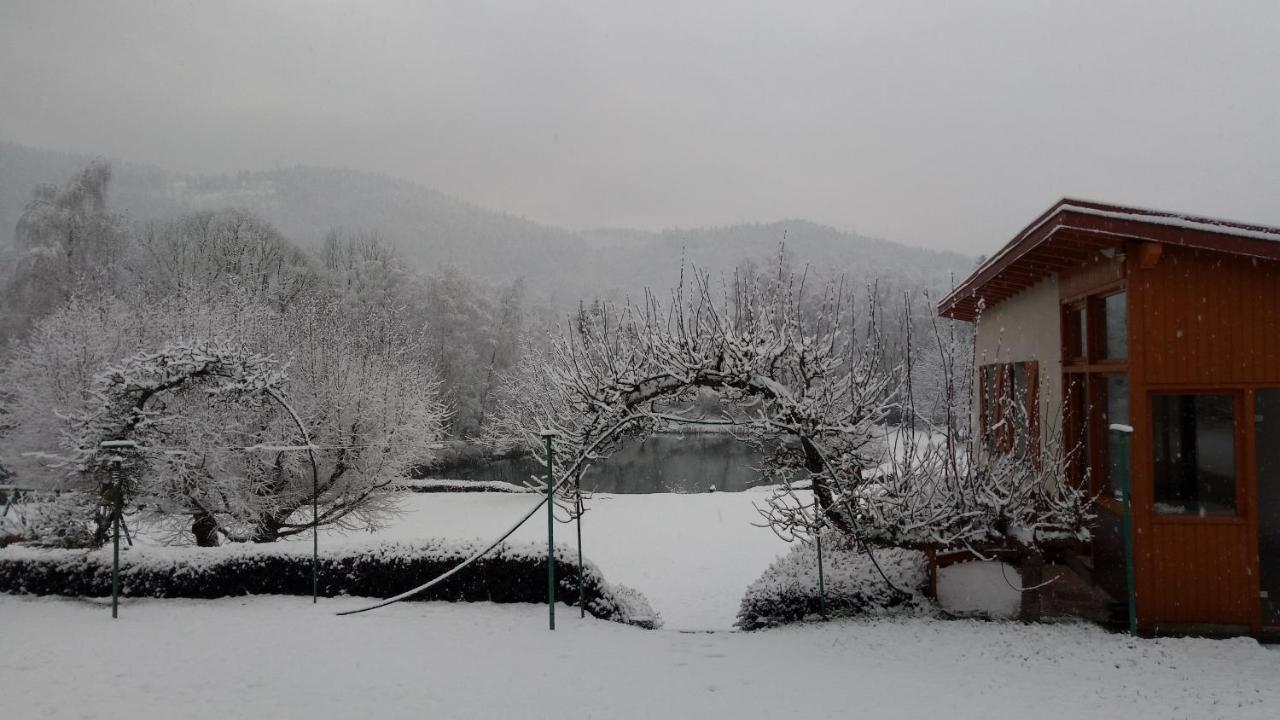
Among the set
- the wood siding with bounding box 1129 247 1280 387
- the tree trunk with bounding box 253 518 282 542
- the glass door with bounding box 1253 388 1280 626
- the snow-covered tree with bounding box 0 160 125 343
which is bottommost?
the tree trunk with bounding box 253 518 282 542

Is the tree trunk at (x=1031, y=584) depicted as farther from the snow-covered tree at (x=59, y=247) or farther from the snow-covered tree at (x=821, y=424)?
the snow-covered tree at (x=59, y=247)

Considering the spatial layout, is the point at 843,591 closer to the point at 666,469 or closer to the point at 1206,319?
the point at 1206,319

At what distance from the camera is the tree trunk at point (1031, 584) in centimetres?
743

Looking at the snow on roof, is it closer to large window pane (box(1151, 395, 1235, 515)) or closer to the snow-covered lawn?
large window pane (box(1151, 395, 1235, 515))

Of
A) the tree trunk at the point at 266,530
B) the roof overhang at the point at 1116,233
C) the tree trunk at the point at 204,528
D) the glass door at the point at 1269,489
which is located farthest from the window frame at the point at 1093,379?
the tree trunk at the point at 204,528

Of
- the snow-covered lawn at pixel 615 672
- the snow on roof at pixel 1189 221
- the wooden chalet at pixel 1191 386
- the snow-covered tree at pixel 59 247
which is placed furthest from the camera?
the snow-covered tree at pixel 59 247

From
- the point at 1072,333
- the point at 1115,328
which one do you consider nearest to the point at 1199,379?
the point at 1115,328

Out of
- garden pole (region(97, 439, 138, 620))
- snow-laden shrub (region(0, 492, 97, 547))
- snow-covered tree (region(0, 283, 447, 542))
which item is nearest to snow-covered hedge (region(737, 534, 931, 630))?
snow-covered tree (region(0, 283, 447, 542))

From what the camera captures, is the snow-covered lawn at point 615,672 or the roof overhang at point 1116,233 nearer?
the snow-covered lawn at point 615,672

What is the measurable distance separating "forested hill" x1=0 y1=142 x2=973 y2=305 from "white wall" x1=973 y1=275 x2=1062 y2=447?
6061cm

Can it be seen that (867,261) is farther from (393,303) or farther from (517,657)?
(517,657)

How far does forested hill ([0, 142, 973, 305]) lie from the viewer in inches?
3041

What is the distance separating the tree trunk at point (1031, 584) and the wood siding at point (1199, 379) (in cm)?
96

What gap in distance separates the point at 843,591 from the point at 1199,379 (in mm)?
3851
